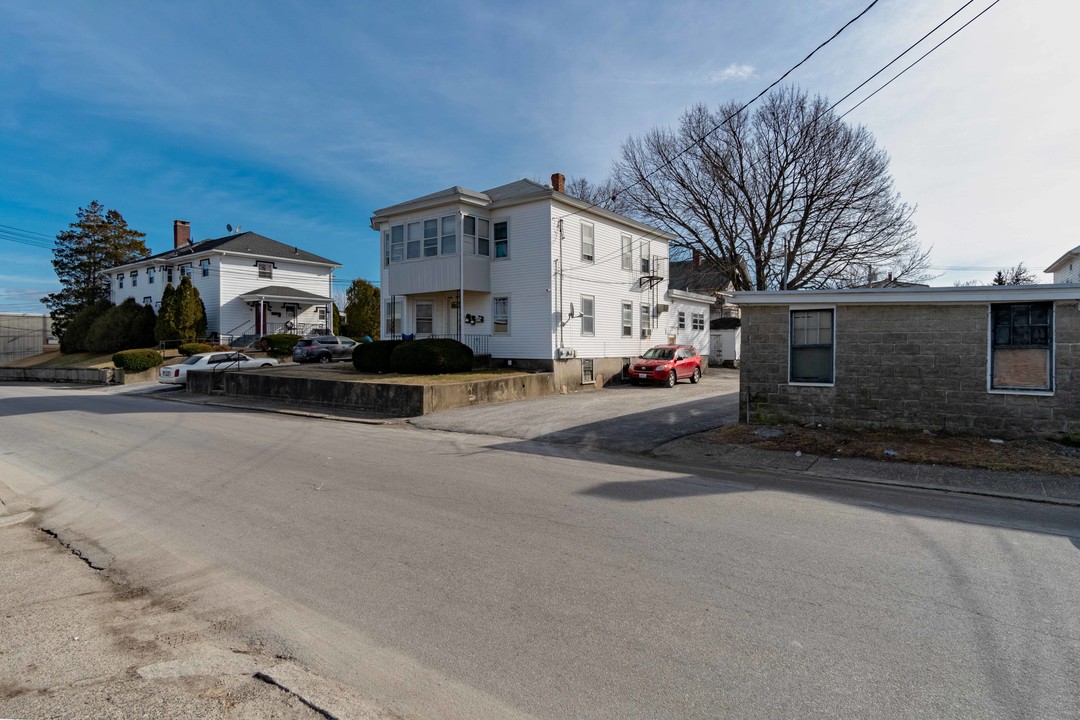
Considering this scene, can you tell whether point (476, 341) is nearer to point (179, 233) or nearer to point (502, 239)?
point (502, 239)

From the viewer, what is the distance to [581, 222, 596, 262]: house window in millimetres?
24989

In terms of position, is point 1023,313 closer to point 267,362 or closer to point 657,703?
point 657,703

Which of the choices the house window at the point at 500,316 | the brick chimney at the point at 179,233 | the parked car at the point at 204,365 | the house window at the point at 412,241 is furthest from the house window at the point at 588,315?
the brick chimney at the point at 179,233

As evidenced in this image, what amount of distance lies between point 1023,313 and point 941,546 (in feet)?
24.1

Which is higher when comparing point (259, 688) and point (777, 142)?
point (777, 142)

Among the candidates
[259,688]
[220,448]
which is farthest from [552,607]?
[220,448]

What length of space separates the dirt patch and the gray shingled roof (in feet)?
126

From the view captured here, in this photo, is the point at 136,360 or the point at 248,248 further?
the point at 248,248

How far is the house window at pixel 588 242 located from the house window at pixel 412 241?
6731 mm

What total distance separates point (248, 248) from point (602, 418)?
35.6 m

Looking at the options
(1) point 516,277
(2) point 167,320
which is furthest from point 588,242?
(2) point 167,320

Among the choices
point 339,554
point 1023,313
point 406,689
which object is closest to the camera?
point 406,689

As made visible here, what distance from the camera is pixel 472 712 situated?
3123 millimetres

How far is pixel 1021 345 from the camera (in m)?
10.7
